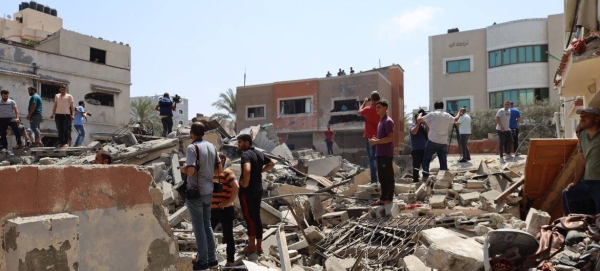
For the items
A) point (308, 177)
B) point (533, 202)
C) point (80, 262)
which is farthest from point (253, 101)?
point (80, 262)

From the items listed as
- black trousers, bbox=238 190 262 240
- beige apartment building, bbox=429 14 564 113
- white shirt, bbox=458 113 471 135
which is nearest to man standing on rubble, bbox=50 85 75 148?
black trousers, bbox=238 190 262 240

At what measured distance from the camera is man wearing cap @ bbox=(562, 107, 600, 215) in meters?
4.95

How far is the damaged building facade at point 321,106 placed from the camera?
29.8 meters

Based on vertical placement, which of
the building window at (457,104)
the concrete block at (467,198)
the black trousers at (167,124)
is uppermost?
the building window at (457,104)

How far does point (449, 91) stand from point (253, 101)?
569 inches

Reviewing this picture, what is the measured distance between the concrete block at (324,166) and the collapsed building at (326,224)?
2.83 m

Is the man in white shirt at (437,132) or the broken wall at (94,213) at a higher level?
the man in white shirt at (437,132)

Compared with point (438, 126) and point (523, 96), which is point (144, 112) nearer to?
point (523, 96)

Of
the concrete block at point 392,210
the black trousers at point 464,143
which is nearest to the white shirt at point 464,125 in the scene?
the black trousers at point 464,143

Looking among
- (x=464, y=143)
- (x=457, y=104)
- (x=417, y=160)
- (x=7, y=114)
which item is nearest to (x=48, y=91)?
(x=7, y=114)

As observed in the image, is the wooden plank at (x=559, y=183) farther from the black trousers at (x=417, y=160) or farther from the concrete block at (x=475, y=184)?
the black trousers at (x=417, y=160)

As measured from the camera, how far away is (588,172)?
16.5 feet

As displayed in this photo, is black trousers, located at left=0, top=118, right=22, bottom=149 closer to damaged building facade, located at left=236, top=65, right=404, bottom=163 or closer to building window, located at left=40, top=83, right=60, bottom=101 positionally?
building window, located at left=40, top=83, right=60, bottom=101

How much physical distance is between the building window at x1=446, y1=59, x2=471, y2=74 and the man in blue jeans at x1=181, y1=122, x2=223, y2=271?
31.6 metres
